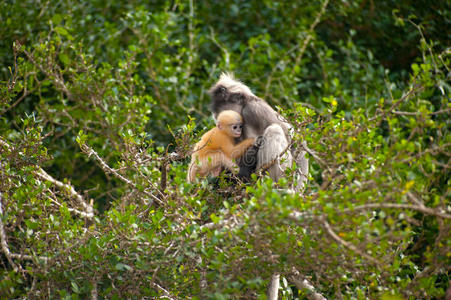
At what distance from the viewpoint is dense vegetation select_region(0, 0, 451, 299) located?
2727 mm

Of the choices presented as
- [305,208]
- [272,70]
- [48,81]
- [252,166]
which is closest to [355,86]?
[272,70]

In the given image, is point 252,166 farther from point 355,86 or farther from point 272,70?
point 355,86

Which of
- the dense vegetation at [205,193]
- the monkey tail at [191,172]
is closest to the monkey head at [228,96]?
the dense vegetation at [205,193]

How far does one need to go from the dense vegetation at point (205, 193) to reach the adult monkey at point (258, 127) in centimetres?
35

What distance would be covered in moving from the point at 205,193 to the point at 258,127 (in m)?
1.37

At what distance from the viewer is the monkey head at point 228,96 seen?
5.33 metres

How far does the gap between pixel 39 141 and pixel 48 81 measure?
61.6 inches

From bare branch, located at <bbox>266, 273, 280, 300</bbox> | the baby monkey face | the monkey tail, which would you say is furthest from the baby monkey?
bare branch, located at <bbox>266, 273, 280, 300</bbox>

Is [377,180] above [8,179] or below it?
above

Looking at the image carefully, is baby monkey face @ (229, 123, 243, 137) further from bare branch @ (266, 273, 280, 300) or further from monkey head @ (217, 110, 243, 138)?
bare branch @ (266, 273, 280, 300)

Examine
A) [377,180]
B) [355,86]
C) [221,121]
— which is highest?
[377,180]

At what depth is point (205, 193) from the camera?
3.94 metres

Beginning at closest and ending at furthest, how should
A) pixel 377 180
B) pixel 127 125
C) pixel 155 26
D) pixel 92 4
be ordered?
pixel 377 180 < pixel 127 125 < pixel 155 26 < pixel 92 4

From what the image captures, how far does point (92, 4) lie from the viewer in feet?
23.4
